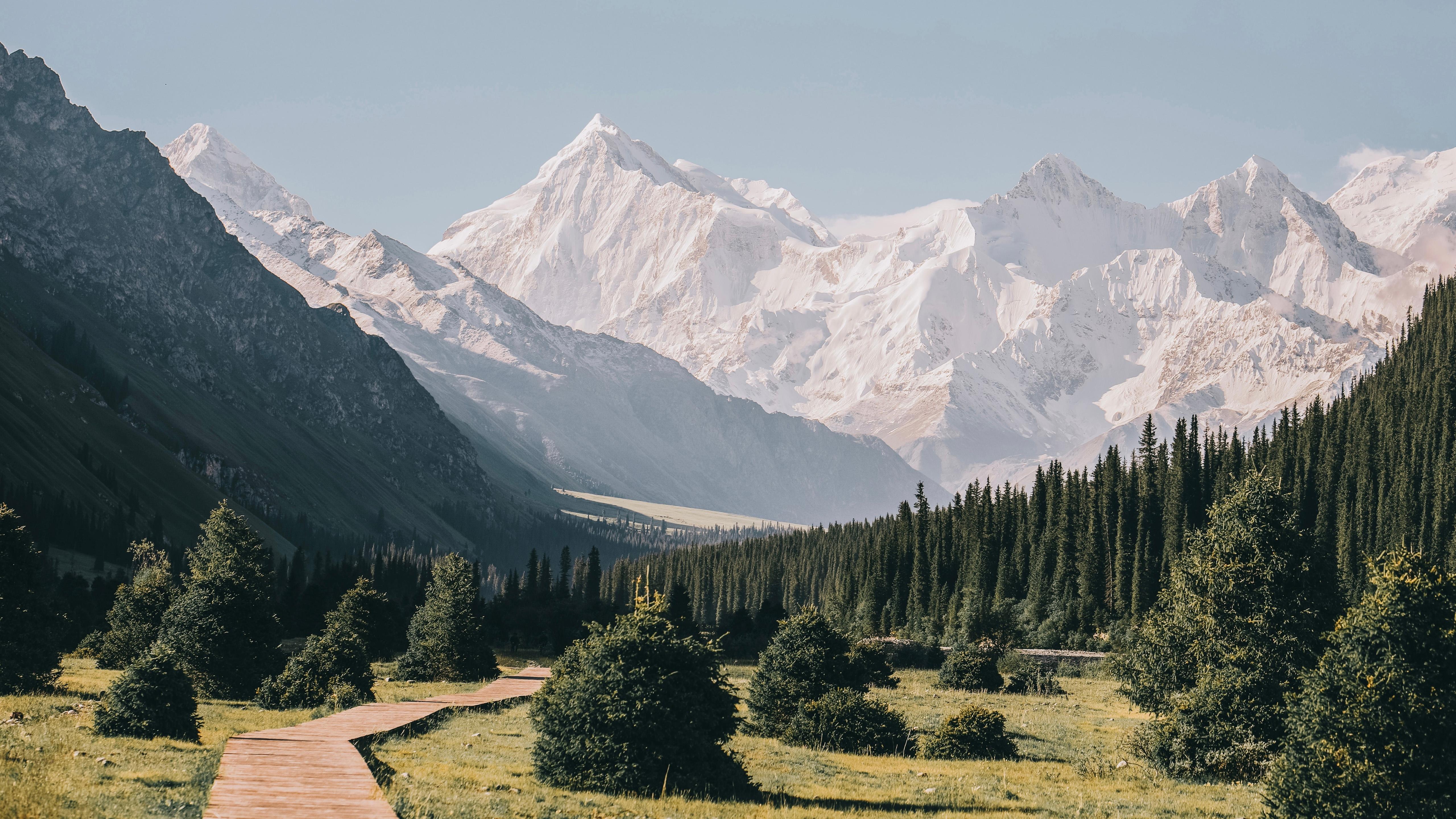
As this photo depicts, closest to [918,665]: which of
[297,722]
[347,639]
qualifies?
[347,639]

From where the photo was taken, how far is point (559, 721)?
1400 inches

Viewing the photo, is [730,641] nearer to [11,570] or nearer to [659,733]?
[11,570]

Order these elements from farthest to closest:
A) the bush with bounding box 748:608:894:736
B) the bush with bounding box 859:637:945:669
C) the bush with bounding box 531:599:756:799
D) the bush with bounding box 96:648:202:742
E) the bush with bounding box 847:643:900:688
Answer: the bush with bounding box 859:637:945:669 → the bush with bounding box 847:643:900:688 → the bush with bounding box 748:608:894:736 → the bush with bounding box 96:648:202:742 → the bush with bounding box 531:599:756:799

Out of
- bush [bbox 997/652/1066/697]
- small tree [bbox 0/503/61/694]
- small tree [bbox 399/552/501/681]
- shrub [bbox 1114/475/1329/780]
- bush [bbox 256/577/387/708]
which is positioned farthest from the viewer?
bush [bbox 997/652/1066/697]

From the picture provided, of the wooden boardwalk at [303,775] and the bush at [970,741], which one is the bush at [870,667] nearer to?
the bush at [970,741]

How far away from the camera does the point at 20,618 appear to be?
54.1 metres

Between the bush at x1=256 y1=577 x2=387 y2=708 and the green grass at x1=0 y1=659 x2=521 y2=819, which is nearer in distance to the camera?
the green grass at x1=0 y1=659 x2=521 y2=819

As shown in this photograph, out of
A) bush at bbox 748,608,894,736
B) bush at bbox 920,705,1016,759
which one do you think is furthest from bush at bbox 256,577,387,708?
bush at bbox 920,705,1016,759

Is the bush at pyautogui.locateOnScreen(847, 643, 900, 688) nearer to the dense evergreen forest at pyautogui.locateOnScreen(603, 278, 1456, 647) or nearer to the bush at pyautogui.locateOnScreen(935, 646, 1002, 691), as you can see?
the bush at pyautogui.locateOnScreen(935, 646, 1002, 691)

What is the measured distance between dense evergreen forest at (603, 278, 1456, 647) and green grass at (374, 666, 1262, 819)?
270 feet

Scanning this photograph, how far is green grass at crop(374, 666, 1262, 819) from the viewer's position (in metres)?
31.6

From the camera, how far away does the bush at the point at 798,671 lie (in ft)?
182

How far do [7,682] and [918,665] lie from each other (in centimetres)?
8349

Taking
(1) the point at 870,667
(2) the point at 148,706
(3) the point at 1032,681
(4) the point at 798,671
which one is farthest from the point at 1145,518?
(2) the point at 148,706
